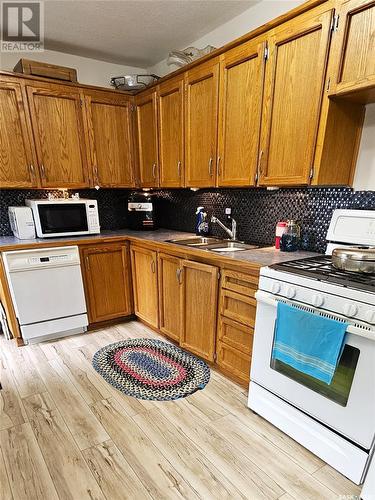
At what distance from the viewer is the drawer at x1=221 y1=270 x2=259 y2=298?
161cm

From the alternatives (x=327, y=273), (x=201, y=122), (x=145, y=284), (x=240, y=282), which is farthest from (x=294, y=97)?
(x=145, y=284)

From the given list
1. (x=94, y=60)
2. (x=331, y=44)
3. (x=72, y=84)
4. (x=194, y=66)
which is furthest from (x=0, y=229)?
(x=331, y=44)

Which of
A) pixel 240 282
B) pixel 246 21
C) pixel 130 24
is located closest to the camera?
pixel 240 282

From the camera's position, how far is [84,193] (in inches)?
119

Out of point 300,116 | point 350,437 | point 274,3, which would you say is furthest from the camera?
point 274,3

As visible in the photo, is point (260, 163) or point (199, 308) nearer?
point (260, 163)

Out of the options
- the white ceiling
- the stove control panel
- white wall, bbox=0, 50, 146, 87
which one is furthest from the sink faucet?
white wall, bbox=0, 50, 146, 87

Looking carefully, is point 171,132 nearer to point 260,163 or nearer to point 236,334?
point 260,163

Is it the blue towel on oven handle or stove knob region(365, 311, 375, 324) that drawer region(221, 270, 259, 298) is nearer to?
the blue towel on oven handle

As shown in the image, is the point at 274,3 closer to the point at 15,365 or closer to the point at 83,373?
the point at 83,373

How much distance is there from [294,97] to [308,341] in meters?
1.36

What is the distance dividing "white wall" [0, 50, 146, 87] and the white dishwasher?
1789 mm

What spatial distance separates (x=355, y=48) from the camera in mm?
1327

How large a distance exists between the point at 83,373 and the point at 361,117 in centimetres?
256
